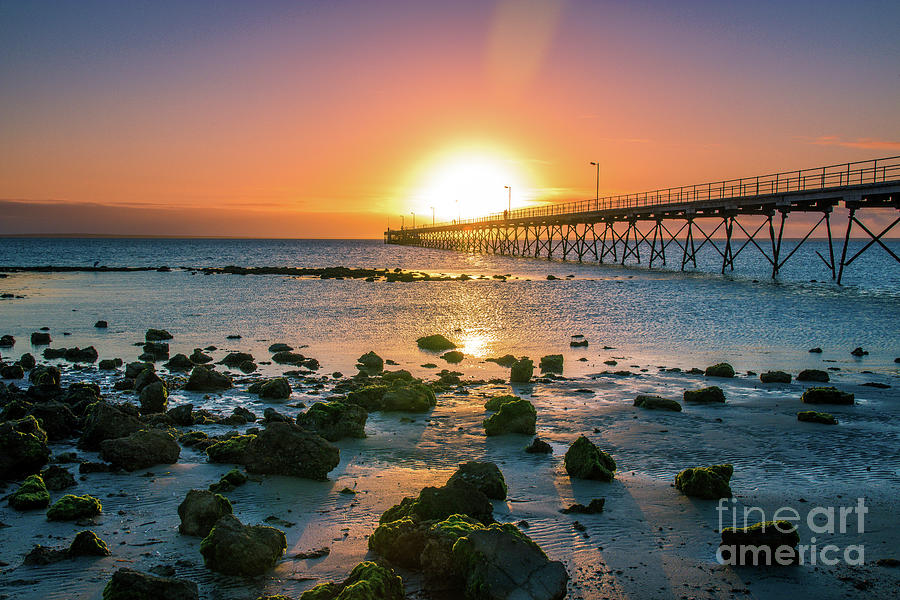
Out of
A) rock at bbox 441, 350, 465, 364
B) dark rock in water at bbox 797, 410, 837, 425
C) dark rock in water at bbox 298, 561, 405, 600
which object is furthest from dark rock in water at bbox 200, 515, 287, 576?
rock at bbox 441, 350, 465, 364

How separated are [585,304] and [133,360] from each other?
21.2 meters

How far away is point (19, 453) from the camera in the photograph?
7.23 meters

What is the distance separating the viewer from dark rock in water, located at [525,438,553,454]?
826 centimetres

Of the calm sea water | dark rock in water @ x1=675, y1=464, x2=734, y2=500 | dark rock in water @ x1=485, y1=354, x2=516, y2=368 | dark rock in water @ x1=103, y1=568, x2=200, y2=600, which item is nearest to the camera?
dark rock in water @ x1=103, y1=568, x2=200, y2=600

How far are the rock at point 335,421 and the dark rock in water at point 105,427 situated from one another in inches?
94.8

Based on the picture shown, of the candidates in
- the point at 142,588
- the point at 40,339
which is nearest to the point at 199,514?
the point at 142,588

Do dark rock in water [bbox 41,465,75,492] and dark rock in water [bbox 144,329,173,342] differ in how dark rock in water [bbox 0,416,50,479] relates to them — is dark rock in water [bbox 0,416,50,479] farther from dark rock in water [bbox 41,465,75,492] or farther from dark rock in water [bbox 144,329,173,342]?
dark rock in water [bbox 144,329,173,342]

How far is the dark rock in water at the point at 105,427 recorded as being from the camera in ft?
27.1

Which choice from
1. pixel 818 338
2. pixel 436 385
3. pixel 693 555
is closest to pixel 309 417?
pixel 436 385

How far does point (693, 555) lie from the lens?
215 inches

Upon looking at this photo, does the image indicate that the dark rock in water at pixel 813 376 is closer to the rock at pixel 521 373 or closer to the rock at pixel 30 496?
the rock at pixel 521 373

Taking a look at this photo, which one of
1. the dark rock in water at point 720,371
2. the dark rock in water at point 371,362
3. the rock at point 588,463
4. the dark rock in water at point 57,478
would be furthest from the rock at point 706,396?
the dark rock in water at point 57,478

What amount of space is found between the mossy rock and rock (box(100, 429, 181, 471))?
406 inches

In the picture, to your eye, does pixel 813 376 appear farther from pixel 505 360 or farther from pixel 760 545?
pixel 760 545
